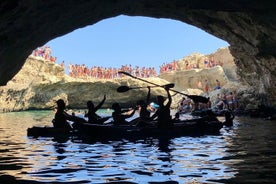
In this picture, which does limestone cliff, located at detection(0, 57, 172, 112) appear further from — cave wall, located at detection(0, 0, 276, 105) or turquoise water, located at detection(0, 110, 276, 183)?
turquoise water, located at detection(0, 110, 276, 183)

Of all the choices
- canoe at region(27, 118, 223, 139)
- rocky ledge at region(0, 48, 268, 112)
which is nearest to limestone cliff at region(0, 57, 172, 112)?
rocky ledge at region(0, 48, 268, 112)

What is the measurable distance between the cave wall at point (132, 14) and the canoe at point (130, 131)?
2.89 meters

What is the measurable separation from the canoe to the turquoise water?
52 centimetres

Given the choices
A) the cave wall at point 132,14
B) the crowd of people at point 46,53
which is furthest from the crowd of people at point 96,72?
the cave wall at point 132,14

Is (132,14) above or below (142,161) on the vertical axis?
above

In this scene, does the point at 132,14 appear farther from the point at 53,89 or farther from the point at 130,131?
the point at 53,89

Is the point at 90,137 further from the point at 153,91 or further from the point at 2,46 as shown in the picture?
the point at 153,91

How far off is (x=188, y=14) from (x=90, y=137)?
733cm

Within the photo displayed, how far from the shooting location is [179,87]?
59.6 metres

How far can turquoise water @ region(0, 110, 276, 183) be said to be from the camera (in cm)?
709

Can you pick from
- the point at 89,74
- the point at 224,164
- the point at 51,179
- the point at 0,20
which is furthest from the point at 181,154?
the point at 89,74

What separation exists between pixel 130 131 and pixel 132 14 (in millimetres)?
5707

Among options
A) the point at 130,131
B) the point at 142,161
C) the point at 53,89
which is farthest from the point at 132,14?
the point at 53,89

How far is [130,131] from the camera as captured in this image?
13914 millimetres
